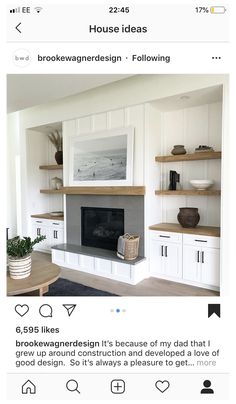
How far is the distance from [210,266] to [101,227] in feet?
5.00

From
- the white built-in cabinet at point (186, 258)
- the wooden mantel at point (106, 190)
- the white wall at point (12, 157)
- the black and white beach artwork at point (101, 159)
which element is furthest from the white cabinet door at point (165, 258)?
the white wall at point (12, 157)

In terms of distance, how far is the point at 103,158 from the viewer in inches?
123

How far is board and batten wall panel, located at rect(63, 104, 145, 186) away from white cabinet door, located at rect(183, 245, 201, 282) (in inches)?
38.1

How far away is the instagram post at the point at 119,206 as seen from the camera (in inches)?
23.8

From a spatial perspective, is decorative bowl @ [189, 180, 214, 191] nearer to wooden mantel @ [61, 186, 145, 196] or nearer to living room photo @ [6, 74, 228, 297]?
living room photo @ [6, 74, 228, 297]

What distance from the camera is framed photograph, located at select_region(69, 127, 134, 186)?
2.92 m
